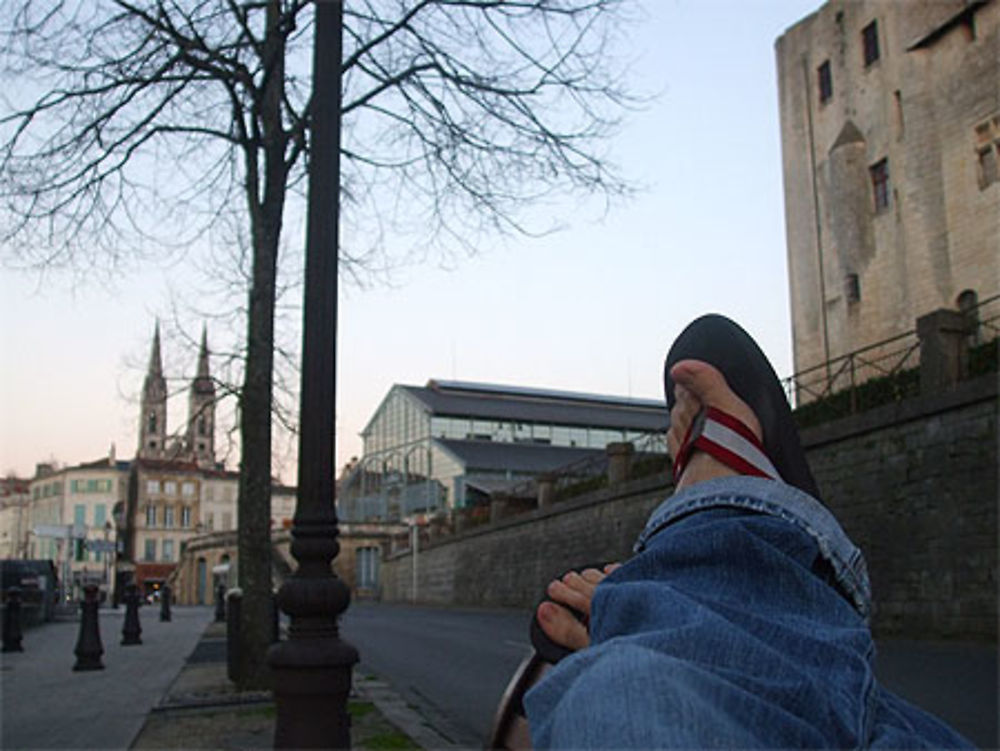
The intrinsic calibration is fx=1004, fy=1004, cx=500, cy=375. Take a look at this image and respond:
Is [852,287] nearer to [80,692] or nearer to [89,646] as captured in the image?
[89,646]

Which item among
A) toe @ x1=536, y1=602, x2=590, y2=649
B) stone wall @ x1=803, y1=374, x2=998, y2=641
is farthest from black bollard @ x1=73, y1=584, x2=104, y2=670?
toe @ x1=536, y1=602, x2=590, y2=649

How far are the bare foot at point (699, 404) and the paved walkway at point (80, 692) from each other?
615 cm

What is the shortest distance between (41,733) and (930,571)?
488 inches

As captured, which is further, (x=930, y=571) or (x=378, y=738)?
(x=930, y=571)

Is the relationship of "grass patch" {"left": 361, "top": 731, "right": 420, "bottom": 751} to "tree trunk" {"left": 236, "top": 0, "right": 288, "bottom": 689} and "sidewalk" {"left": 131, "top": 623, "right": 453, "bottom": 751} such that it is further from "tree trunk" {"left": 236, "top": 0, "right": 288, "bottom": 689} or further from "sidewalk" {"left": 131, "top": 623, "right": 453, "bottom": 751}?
"tree trunk" {"left": 236, "top": 0, "right": 288, "bottom": 689}

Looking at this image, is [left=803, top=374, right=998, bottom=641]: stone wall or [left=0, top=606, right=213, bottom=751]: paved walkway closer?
[left=0, top=606, right=213, bottom=751]: paved walkway

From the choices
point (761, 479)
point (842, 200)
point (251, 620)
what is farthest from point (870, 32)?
point (761, 479)

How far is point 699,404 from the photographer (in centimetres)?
141

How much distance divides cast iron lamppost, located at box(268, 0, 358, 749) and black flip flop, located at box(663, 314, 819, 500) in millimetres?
3377

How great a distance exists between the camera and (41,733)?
721cm

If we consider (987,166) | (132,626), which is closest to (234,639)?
(132,626)

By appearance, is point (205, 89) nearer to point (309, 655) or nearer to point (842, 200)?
point (309, 655)

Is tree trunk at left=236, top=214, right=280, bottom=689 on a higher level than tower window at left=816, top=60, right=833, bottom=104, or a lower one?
lower

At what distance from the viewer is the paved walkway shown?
707 cm
